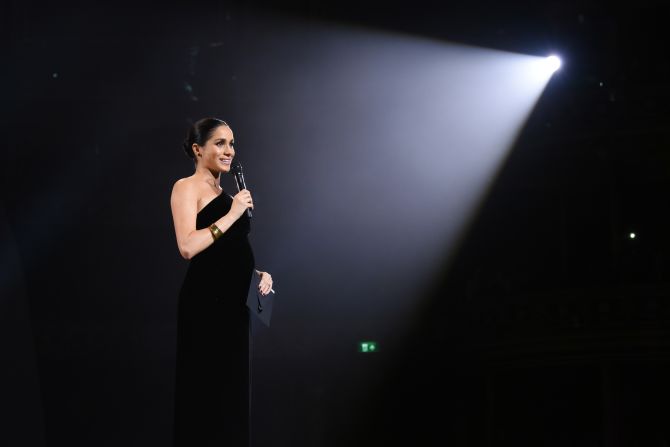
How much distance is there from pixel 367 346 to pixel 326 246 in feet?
5.85

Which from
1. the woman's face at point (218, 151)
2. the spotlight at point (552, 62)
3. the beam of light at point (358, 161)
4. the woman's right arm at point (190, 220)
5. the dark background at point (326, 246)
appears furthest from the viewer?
the spotlight at point (552, 62)

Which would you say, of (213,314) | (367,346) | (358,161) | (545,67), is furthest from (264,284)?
(545,67)

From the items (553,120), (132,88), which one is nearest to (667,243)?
(553,120)

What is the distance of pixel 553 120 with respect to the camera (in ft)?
42.6

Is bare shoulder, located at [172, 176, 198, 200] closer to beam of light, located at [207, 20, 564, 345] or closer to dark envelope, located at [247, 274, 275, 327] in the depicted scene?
dark envelope, located at [247, 274, 275, 327]

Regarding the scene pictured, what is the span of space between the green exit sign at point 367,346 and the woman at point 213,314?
1018 centimetres

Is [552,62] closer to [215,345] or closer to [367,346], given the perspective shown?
[367,346]

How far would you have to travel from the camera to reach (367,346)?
42.5 ft

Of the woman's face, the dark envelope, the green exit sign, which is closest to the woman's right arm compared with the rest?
the woman's face

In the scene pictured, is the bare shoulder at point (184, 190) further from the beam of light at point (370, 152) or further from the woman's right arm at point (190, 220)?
the beam of light at point (370, 152)

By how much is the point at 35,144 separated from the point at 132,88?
1.20m

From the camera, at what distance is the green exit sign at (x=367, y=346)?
12859mm

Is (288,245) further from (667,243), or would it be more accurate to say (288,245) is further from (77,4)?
(667,243)

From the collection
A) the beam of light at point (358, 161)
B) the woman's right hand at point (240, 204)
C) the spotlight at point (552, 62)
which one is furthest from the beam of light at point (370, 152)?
the woman's right hand at point (240, 204)
